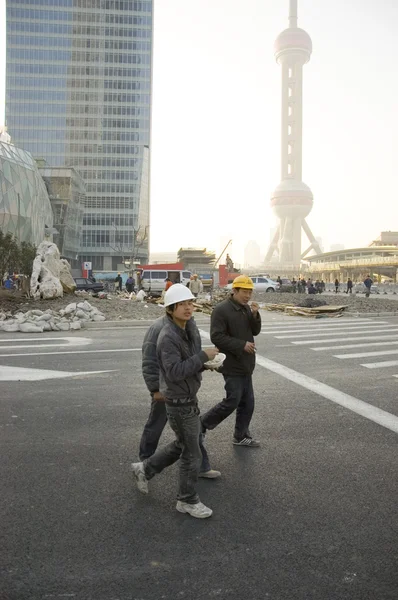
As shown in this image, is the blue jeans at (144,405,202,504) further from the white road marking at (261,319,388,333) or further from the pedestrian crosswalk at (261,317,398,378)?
the white road marking at (261,319,388,333)

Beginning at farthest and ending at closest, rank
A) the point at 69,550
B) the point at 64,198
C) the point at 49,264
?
the point at 64,198 → the point at 49,264 → the point at 69,550

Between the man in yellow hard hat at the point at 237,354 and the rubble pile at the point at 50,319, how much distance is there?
36.8 feet

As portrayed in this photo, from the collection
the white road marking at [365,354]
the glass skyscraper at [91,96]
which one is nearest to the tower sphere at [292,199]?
the glass skyscraper at [91,96]

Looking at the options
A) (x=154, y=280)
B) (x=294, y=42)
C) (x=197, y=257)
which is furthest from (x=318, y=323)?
(x=294, y=42)

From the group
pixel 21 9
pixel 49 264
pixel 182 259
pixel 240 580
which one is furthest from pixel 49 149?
pixel 240 580

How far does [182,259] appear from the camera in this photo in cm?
7000

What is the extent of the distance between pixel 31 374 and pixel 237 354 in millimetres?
4879

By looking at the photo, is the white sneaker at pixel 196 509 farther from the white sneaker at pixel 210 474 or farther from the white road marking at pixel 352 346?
the white road marking at pixel 352 346

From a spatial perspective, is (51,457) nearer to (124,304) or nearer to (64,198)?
A: (124,304)

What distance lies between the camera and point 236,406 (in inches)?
202

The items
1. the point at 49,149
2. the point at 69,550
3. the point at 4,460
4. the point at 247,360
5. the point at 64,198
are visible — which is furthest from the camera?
the point at 49,149

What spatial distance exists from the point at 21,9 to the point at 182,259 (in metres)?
86.8

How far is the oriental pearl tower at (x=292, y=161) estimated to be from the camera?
162 m

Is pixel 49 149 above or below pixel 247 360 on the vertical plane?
above
